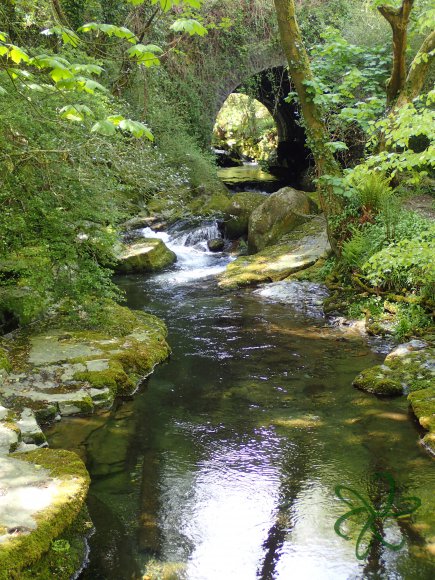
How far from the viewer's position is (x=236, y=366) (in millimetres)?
6391

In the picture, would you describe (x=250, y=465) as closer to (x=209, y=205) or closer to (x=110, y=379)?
(x=110, y=379)

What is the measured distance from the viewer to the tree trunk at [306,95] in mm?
8930

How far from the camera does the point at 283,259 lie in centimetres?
1089

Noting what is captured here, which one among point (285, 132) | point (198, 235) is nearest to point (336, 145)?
point (198, 235)

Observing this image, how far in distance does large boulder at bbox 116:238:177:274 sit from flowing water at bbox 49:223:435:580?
13.5 ft

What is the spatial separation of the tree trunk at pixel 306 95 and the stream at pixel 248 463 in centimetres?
328

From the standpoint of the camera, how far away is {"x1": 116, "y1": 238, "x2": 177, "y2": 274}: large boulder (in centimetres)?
1114

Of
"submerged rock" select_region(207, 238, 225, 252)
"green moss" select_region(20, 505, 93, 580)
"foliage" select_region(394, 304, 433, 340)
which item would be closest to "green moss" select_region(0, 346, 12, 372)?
"green moss" select_region(20, 505, 93, 580)

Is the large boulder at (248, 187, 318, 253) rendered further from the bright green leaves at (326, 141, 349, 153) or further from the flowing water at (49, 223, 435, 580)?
the flowing water at (49, 223, 435, 580)

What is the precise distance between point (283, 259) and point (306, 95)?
314 cm

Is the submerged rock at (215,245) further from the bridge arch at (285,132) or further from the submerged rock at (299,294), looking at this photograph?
the bridge arch at (285,132)

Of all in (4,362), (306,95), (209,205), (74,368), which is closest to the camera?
(4,362)

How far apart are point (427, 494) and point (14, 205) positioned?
4790 mm

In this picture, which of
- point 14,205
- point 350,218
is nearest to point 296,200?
point 350,218
